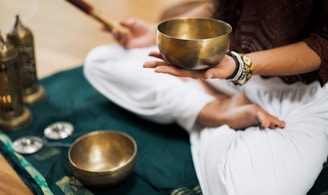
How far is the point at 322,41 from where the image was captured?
3.70 feet

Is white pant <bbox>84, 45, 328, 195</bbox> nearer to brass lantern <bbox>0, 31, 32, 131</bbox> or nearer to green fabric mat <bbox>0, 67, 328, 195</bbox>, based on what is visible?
green fabric mat <bbox>0, 67, 328, 195</bbox>

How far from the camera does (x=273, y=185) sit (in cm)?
102

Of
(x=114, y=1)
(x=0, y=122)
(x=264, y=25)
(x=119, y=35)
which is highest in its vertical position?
(x=264, y=25)

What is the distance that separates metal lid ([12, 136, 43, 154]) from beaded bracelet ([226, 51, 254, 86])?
69cm

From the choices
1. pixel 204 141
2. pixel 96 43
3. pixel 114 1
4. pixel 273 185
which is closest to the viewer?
pixel 273 185

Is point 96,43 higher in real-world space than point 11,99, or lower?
lower

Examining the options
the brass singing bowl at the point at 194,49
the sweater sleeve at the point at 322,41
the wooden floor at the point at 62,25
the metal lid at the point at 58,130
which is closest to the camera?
the brass singing bowl at the point at 194,49

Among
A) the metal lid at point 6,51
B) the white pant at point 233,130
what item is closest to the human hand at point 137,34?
the white pant at point 233,130

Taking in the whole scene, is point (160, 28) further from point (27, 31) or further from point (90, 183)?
point (27, 31)

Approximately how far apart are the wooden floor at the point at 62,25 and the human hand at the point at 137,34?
484mm

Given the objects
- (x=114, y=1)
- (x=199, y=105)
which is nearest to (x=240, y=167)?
(x=199, y=105)

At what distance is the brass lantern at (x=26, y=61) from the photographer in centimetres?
149

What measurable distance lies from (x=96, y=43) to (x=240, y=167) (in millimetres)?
1532

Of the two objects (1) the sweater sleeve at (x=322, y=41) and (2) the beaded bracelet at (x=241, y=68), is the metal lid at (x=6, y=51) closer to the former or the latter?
(2) the beaded bracelet at (x=241, y=68)
